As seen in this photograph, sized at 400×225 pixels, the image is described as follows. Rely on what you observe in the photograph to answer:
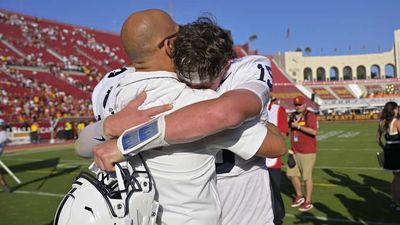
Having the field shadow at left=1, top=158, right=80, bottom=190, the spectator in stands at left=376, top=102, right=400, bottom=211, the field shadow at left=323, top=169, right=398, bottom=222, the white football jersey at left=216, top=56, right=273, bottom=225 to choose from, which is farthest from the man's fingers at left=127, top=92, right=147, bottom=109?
the field shadow at left=1, top=158, right=80, bottom=190

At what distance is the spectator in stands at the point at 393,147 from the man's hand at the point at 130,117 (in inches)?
238

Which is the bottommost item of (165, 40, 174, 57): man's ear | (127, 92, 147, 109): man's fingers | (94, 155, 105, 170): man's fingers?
(94, 155, 105, 170): man's fingers

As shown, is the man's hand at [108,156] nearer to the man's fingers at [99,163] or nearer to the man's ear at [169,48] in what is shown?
the man's fingers at [99,163]

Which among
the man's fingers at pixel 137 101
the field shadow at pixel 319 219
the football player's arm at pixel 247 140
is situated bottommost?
the field shadow at pixel 319 219

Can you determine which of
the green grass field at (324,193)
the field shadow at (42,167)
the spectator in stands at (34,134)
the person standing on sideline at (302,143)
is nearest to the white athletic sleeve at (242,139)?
the green grass field at (324,193)

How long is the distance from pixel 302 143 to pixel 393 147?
1.44 metres

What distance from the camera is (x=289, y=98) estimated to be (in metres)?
52.7

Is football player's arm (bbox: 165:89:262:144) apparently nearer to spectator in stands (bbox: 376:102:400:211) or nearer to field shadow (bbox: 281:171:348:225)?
field shadow (bbox: 281:171:348:225)

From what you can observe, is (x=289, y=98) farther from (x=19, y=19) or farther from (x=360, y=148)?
(x=360, y=148)

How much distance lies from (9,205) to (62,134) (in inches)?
800

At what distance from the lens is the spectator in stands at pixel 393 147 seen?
21.5 feet

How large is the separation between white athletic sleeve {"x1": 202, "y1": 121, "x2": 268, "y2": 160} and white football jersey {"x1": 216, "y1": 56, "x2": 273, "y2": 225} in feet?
0.30

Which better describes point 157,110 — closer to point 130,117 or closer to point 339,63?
point 130,117

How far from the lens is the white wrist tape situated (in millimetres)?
1382
